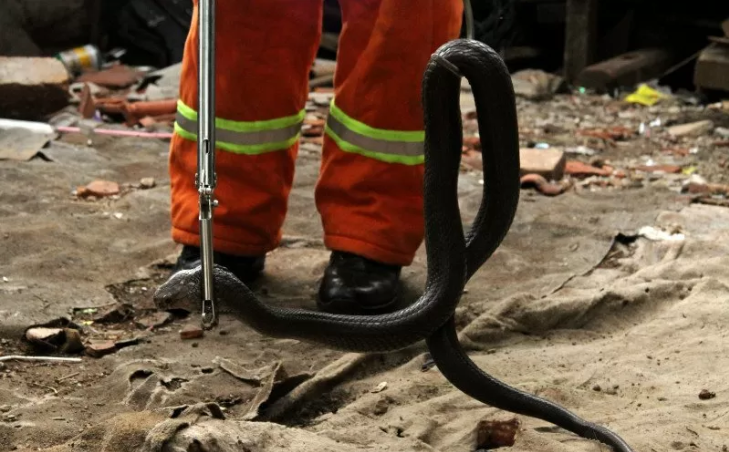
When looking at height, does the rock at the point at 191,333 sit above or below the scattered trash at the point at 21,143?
above

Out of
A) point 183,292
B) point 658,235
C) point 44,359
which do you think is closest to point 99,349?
point 44,359

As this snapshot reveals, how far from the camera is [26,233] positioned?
2875 millimetres

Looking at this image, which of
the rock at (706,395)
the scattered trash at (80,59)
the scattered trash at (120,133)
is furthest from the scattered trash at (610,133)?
the rock at (706,395)

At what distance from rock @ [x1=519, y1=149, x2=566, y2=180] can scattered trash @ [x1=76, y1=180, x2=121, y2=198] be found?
4.98 feet

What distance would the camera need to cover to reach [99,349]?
88.5 inches

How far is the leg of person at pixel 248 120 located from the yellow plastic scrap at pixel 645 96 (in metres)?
3.56

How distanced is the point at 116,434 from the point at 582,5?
16.8 feet

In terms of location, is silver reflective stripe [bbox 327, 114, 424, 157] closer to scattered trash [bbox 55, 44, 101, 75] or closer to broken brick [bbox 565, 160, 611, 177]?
broken brick [bbox 565, 160, 611, 177]

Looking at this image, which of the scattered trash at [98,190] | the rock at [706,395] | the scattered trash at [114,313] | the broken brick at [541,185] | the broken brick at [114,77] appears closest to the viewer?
the rock at [706,395]

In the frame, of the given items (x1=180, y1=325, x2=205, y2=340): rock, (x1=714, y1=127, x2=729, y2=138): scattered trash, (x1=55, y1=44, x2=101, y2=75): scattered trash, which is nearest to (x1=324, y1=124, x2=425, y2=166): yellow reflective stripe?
(x1=180, y1=325, x2=205, y2=340): rock

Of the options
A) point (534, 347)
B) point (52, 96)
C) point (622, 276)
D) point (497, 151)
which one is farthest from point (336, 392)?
point (52, 96)

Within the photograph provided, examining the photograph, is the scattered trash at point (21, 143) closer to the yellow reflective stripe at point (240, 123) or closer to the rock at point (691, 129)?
the yellow reflective stripe at point (240, 123)

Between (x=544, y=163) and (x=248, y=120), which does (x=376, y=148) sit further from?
(x=544, y=163)

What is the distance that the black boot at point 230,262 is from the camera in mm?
2514
